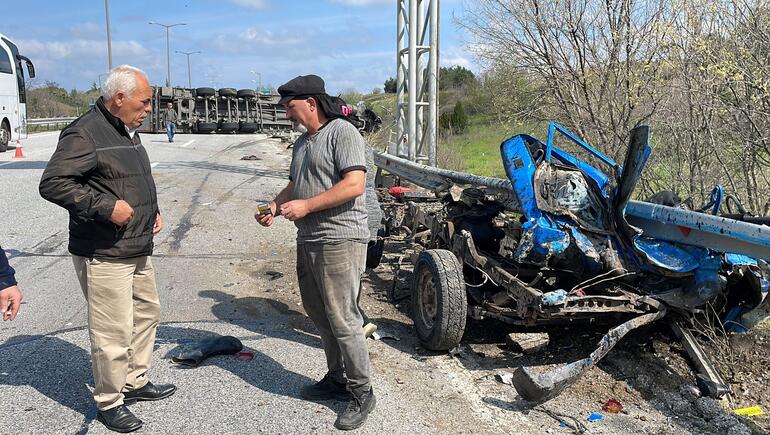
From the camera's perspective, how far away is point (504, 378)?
175 inches

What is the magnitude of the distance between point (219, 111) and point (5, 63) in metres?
14.3

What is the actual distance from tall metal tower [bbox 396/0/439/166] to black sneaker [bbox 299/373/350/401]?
28.8ft

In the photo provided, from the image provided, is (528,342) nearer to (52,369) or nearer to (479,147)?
(52,369)

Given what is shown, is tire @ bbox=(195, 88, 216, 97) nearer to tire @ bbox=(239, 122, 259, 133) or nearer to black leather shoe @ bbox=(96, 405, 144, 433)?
tire @ bbox=(239, 122, 259, 133)

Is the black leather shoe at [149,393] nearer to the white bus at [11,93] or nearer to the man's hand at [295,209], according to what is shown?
the man's hand at [295,209]

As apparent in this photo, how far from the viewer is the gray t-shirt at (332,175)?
3.51m

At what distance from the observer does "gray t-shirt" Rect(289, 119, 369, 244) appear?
351 centimetres

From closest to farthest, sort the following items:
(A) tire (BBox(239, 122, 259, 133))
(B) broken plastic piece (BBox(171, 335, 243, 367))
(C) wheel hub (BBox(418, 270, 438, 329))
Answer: (B) broken plastic piece (BBox(171, 335, 243, 367)), (C) wheel hub (BBox(418, 270, 438, 329)), (A) tire (BBox(239, 122, 259, 133))

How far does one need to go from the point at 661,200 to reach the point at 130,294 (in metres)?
3.90

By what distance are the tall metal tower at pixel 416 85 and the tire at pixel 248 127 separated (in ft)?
76.0

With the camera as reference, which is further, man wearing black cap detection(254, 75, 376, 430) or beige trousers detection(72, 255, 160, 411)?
man wearing black cap detection(254, 75, 376, 430)

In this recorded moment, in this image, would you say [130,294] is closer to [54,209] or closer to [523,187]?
[523,187]

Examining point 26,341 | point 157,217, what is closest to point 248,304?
point 26,341

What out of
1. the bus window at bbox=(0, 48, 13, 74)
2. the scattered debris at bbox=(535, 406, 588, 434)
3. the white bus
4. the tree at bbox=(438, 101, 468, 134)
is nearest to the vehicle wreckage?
the scattered debris at bbox=(535, 406, 588, 434)
